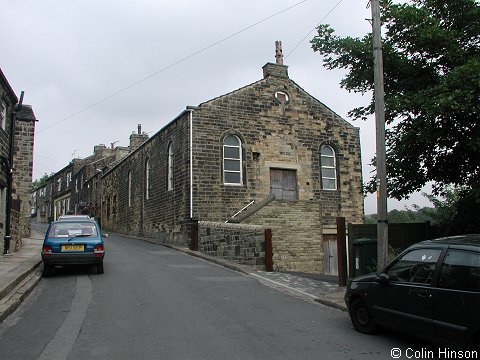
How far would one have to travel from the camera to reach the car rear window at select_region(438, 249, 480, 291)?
5062 mm

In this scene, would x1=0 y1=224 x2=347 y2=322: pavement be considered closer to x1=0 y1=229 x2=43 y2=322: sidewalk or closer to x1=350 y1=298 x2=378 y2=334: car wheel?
x1=0 y1=229 x2=43 y2=322: sidewalk

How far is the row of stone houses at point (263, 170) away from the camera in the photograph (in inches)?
734

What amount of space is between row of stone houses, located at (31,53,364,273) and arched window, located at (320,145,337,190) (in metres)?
0.05

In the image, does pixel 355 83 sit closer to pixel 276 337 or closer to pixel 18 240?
pixel 276 337

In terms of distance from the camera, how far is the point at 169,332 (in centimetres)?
650

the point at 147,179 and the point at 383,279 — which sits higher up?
the point at 147,179

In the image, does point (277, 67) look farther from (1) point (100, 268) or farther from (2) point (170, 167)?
(1) point (100, 268)

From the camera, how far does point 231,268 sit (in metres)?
14.1

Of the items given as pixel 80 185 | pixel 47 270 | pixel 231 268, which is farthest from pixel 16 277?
pixel 80 185

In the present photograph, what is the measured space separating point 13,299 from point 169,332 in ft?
12.5

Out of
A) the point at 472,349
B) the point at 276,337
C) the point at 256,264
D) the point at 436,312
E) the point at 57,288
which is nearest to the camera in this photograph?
the point at 472,349

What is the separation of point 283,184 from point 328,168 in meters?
3.08

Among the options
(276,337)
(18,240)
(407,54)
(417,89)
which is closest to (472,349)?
(276,337)

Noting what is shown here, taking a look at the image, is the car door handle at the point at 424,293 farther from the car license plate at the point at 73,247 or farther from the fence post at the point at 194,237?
the fence post at the point at 194,237
